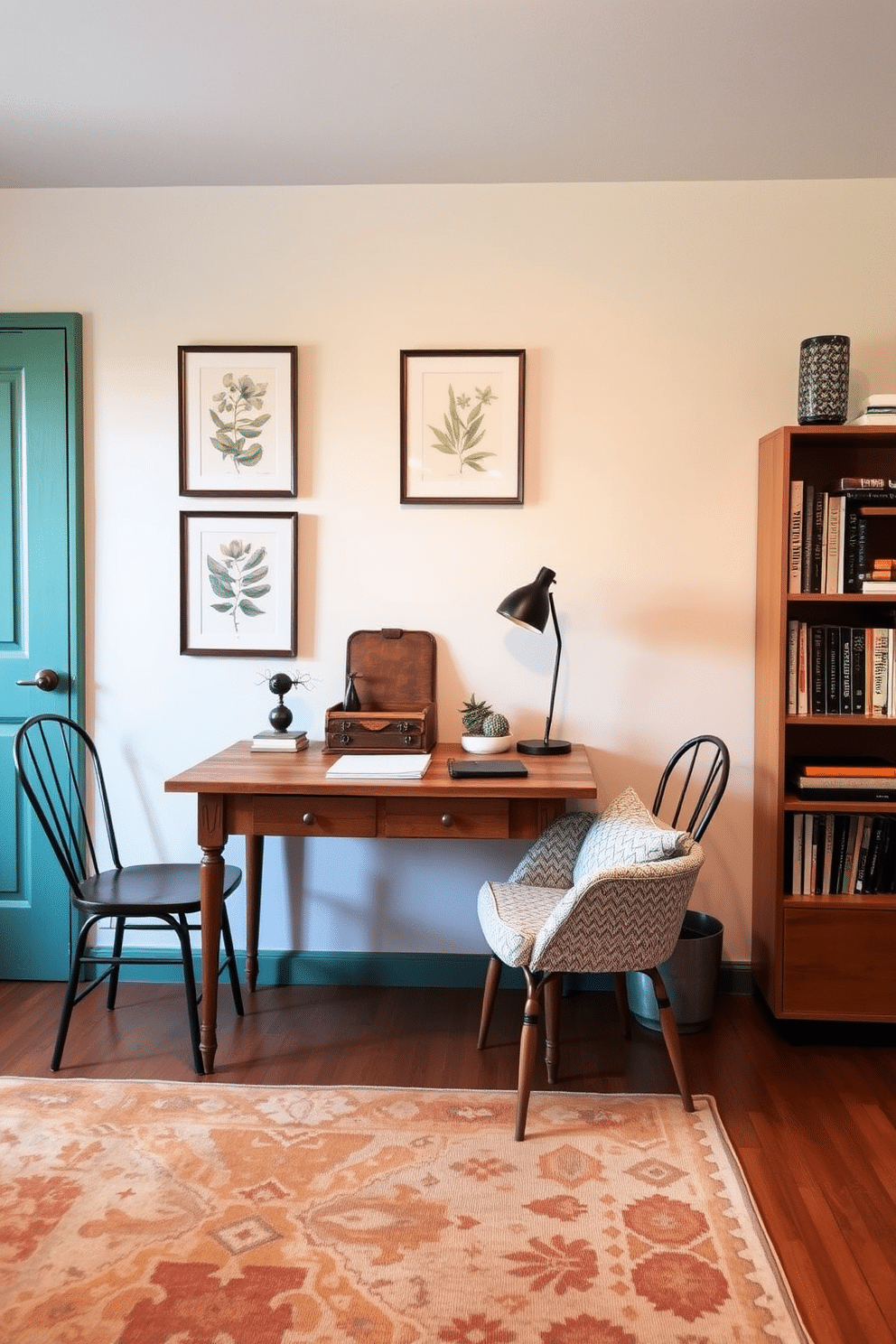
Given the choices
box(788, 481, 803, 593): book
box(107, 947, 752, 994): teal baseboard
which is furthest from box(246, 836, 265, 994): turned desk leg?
box(788, 481, 803, 593): book

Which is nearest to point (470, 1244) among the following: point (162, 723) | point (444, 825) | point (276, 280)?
point (444, 825)

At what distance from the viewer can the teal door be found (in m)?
3.34

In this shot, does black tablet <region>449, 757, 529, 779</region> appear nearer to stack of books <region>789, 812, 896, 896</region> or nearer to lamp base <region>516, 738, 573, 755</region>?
lamp base <region>516, 738, 573, 755</region>

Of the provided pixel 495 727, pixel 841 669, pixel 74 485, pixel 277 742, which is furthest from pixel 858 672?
pixel 74 485

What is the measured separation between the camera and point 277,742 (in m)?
3.11

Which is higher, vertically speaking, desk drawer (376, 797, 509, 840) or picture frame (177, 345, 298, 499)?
picture frame (177, 345, 298, 499)

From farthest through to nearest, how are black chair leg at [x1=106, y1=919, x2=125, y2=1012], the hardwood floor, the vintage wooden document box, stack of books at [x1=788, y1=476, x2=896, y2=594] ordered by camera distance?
the vintage wooden document box → black chair leg at [x1=106, y1=919, x2=125, y2=1012] → stack of books at [x1=788, y1=476, x2=896, y2=594] → the hardwood floor

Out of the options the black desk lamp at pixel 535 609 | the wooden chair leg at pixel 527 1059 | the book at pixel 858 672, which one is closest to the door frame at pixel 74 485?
the black desk lamp at pixel 535 609

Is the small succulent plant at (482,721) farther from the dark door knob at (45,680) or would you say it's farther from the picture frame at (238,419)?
the dark door knob at (45,680)

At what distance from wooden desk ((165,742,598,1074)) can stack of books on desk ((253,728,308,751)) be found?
0.31 m

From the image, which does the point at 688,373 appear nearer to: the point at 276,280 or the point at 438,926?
the point at 276,280

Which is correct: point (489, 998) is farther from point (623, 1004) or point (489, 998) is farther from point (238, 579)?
point (238, 579)

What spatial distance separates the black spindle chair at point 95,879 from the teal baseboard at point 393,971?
0.23 metres

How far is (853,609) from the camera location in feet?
10.5
